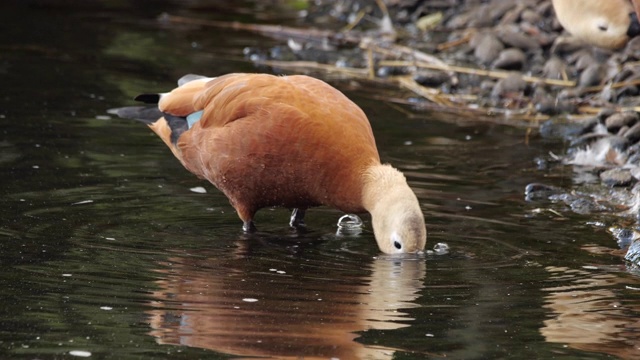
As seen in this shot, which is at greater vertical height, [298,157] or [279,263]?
[298,157]

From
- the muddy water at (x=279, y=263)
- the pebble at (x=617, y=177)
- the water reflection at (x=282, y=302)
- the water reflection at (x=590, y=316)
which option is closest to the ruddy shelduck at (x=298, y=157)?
the muddy water at (x=279, y=263)

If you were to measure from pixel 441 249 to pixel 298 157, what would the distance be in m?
0.88

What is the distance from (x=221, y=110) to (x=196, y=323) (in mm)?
2152

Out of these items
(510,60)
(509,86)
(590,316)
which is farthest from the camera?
(510,60)

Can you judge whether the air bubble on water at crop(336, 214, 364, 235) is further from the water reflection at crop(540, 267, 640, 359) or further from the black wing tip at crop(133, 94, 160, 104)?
the black wing tip at crop(133, 94, 160, 104)

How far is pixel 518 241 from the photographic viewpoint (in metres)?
6.26

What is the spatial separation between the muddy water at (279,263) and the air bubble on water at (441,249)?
4 centimetres

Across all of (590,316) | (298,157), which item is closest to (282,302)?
(298,157)

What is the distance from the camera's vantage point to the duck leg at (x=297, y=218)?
6613 mm

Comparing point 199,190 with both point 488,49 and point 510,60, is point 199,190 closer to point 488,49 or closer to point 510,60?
point 510,60

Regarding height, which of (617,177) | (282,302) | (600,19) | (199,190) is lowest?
(282,302)

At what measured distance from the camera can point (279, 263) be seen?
19.1ft

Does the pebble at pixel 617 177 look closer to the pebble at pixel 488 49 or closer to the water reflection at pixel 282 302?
the water reflection at pixel 282 302

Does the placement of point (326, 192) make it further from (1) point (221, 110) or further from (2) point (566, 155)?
(2) point (566, 155)
